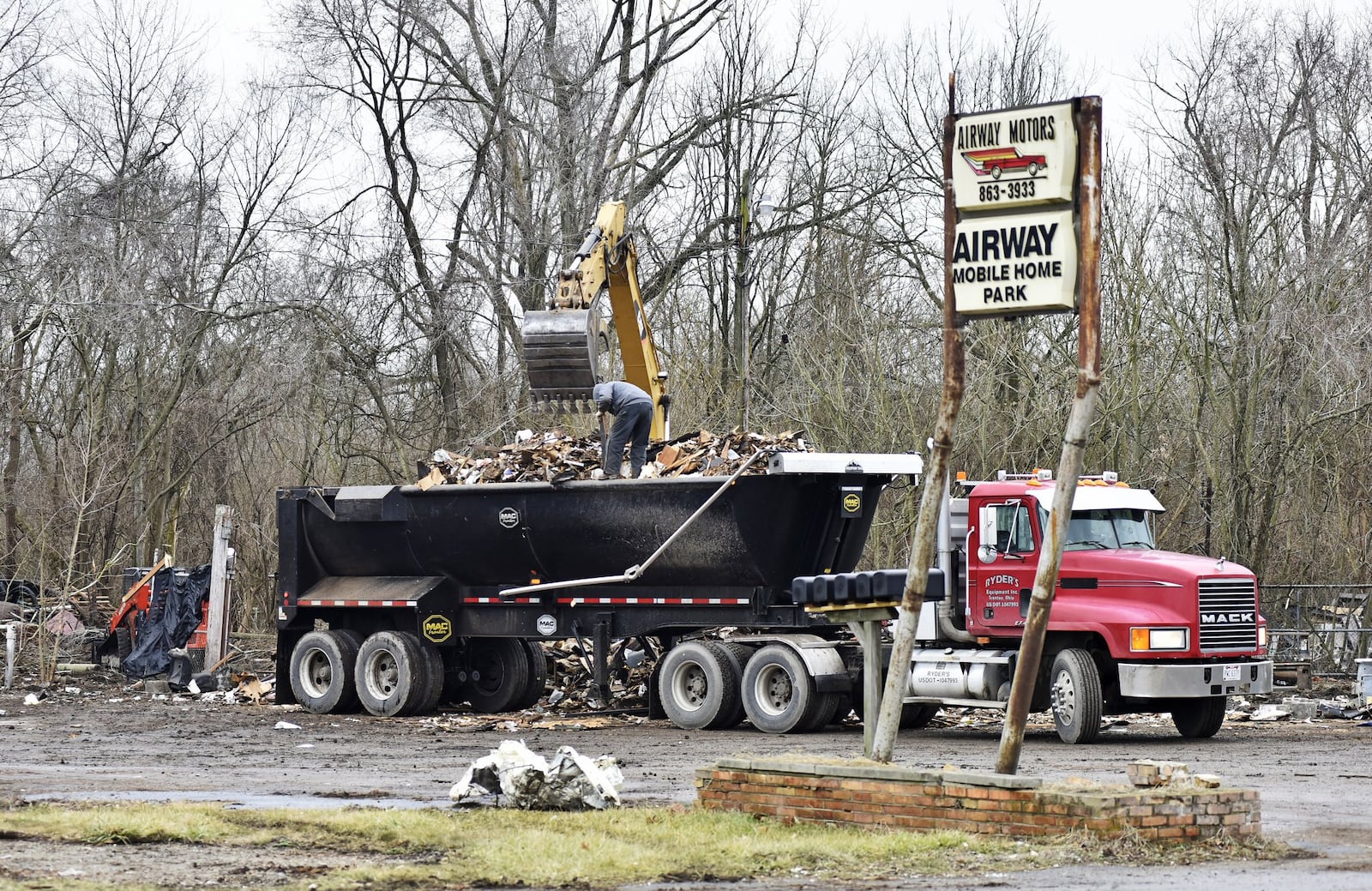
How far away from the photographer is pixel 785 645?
17.9 metres

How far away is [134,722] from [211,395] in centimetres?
1854

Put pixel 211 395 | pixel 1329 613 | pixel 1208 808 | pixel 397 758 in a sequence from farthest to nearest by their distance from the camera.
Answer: pixel 211 395, pixel 1329 613, pixel 397 758, pixel 1208 808

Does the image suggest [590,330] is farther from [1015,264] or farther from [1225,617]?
[1015,264]

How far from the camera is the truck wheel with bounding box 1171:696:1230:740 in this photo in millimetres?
17672

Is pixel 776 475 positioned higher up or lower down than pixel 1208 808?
higher up

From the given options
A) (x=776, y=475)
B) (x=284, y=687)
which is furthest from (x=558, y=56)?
(x=776, y=475)

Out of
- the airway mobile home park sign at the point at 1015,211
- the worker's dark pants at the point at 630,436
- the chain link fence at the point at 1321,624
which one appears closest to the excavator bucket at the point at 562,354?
the worker's dark pants at the point at 630,436

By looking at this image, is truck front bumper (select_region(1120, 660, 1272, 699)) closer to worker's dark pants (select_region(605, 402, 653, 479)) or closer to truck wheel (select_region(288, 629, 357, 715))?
worker's dark pants (select_region(605, 402, 653, 479))

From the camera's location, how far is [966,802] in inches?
369

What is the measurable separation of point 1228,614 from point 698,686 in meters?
5.48

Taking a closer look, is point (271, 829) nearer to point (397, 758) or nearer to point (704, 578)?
point (397, 758)

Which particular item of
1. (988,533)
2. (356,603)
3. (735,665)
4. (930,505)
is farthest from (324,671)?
(930,505)

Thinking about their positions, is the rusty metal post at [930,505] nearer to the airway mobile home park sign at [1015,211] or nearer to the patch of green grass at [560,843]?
the airway mobile home park sign at [1015,211]

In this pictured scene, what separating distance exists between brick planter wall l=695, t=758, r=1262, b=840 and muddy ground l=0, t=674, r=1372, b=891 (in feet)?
1.54
